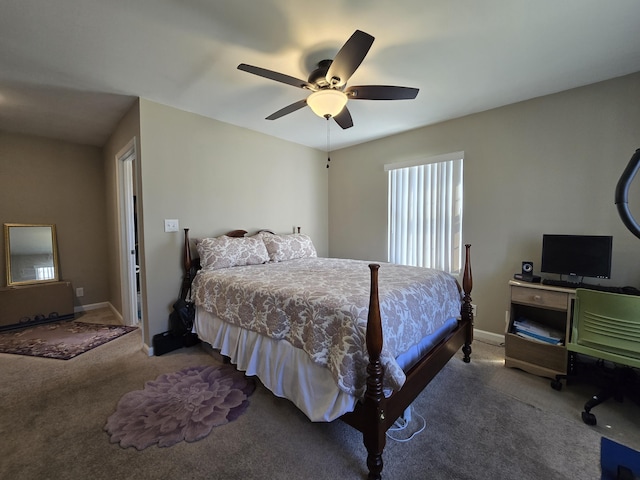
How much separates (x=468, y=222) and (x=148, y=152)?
3.43 m

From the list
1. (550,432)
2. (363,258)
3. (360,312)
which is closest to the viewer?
(360,312)

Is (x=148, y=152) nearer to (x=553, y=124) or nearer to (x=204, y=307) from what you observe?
(x=204, y=307)

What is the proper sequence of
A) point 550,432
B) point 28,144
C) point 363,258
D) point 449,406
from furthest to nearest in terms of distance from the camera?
1. point 363,258
2. point 28,144
3. point 449,406
4. point 550,432

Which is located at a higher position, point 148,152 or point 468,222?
point 148,152

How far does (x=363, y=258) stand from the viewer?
4.09m

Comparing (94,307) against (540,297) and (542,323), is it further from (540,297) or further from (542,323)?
(542,323)

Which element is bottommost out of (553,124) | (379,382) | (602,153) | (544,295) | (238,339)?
(238,339)

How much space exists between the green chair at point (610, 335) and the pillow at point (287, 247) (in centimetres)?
260

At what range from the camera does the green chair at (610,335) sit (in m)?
1.65

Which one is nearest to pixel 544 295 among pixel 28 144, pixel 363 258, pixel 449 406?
pixel 449 406

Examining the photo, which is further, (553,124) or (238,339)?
(553,124)

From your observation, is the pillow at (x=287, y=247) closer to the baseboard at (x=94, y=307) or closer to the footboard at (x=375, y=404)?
the footboard at (x=375, y=404)

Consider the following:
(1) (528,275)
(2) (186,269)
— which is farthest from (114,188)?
(1) (528,275)

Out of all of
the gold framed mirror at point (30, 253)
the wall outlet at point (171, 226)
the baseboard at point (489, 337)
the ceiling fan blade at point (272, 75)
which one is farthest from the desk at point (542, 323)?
the gold framed mirror at point (30, 253)
